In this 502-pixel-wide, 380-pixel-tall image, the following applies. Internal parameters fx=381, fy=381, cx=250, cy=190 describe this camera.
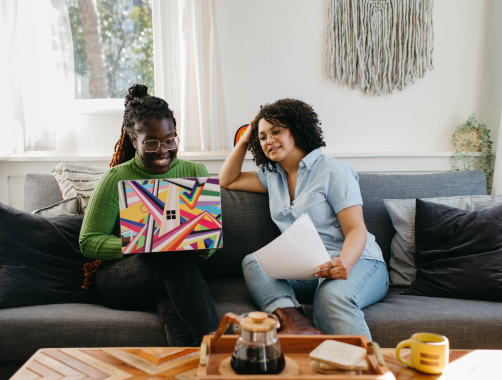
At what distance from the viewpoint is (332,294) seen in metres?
1.24

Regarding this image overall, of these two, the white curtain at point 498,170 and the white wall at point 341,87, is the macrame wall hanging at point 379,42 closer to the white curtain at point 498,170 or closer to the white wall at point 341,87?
the white wall at point 341,87

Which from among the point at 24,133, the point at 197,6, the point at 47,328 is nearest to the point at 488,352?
the point at 47,328

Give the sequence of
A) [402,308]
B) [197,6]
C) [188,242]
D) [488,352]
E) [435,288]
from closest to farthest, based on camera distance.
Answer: [488,352] → [188,242] → [402,308] → [435,288] → [197,6]

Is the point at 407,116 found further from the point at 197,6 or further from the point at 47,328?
the point at 47,328

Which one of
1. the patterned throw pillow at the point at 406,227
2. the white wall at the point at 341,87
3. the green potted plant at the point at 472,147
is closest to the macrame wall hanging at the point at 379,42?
the white wall at the point at 341,87

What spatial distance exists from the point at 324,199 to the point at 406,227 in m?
0.42

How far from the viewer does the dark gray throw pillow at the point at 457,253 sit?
Result: 1370 millimetres

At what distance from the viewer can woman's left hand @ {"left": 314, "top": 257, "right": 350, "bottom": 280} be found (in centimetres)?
128

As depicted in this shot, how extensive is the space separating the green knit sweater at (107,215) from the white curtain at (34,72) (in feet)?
3.21

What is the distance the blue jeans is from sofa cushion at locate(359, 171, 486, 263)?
0.27m

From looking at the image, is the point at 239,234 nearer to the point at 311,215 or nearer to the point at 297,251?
the point at 311,215

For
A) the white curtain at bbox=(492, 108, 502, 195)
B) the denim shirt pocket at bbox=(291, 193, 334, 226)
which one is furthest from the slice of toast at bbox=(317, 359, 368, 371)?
the white curtain at bbox=(492, 108, 502, 195)

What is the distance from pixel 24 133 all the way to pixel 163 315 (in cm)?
154

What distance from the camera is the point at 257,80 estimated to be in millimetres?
2197
